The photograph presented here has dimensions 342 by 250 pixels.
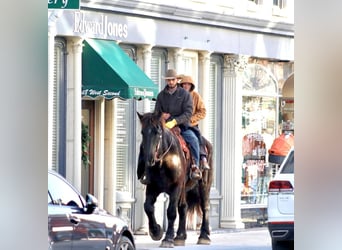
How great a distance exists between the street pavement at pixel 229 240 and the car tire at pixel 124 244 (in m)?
4.39

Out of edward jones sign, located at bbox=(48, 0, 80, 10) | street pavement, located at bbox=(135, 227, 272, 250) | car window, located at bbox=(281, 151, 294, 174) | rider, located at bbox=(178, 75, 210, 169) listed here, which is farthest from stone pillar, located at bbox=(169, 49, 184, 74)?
edward jones sign, located at bbox=(48, 0, 80, 10)

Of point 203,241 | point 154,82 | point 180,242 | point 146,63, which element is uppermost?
point 146,63

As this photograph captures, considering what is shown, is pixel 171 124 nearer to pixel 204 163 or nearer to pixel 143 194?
pixel 204 163

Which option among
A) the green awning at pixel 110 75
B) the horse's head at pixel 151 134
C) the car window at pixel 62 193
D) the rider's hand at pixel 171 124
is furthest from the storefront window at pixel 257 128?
the car window at pixel 62 193

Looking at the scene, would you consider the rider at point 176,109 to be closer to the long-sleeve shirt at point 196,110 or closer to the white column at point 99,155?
the long-sleeve shirt at point 196,110

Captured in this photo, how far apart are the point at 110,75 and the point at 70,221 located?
806 centimetres

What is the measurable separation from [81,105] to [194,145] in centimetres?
338

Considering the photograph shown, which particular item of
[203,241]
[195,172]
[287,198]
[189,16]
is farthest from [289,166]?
[189,16]

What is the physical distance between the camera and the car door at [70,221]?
10227mm

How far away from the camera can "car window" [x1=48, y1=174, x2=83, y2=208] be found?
10466 mm

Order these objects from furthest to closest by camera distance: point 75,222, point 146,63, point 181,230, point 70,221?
point 146,63 < point 181,230 < point 75,222 < point 70,221

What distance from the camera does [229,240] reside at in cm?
1977
